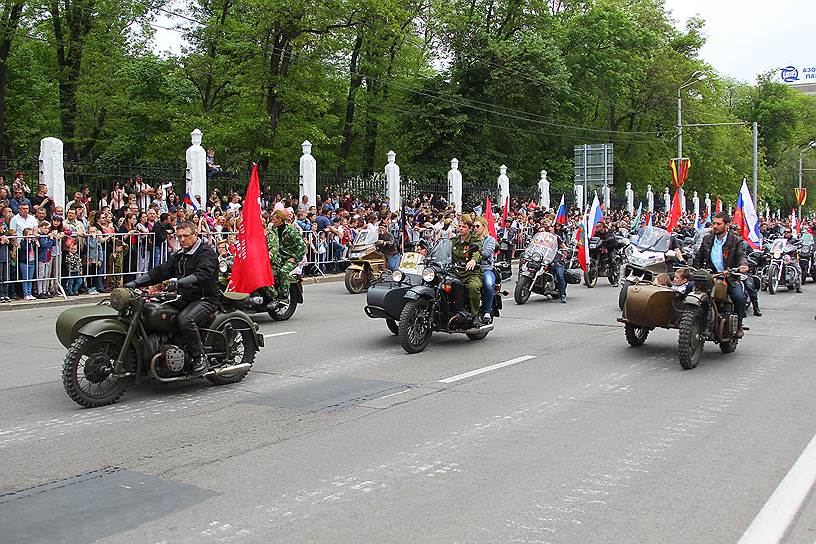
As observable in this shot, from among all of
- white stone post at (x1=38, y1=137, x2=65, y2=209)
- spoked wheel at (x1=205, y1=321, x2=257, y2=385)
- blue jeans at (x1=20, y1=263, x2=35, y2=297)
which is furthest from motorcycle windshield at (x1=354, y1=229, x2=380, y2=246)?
spoked wheel at (x1=205, y1=321, x2=257, y2=385)

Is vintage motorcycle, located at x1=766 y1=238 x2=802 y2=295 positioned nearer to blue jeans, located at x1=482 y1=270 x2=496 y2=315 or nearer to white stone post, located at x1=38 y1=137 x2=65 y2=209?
blue jeans, located at x1=482 y1=270 x2=496 y2=315

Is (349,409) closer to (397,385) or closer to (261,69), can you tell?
(397,385)

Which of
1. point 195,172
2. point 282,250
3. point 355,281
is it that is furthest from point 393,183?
point 282,250

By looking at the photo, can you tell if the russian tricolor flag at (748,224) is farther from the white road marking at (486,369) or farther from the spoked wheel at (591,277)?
the white road marking at (486,369)

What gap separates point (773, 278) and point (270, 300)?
12474mm

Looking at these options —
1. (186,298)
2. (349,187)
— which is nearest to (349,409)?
(186,298)

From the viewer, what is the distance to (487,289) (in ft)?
39.5

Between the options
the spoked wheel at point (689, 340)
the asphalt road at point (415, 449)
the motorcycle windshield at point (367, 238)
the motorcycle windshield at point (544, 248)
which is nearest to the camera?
the asphalt road at point (415, 449)

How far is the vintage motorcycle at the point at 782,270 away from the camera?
20.7 metres

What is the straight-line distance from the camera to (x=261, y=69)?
33.9m

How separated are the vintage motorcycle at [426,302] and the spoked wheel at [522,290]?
207 inches

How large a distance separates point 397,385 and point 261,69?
26869 millimetres

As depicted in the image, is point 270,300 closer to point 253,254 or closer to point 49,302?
point 253,254

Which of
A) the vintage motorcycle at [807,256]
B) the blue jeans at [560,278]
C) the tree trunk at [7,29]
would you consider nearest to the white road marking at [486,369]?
the blue jeans at [560,278]
